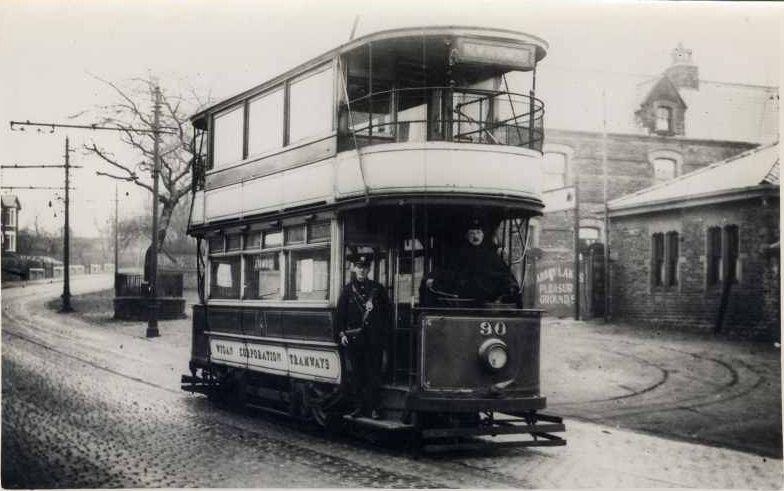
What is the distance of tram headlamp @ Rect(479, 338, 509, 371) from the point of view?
733 centimetres

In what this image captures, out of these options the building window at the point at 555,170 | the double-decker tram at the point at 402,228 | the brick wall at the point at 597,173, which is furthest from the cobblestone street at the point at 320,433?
the building window at the point at 555,170

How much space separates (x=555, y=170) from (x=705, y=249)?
4736 millimetres

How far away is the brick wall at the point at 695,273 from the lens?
487 inches

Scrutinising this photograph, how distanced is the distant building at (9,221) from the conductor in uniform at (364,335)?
3026 millimetres

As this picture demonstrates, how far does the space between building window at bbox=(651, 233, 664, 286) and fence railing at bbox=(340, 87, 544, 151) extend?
25.9ft

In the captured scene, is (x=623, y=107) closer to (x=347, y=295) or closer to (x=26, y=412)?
(x=347, y=295)

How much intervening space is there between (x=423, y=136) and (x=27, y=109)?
12.0 ft

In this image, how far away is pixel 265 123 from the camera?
9.41m

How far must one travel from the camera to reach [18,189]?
8250mm

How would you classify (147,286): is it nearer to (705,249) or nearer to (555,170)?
(555,170)

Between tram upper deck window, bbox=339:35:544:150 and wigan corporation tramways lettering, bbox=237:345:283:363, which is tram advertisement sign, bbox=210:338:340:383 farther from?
tram upper deck window, bbox=339:35:544:150

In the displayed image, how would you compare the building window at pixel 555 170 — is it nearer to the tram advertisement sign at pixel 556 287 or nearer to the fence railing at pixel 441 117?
the tram advertisement sign at pixel 556 287

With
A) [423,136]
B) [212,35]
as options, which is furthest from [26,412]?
[423,136]

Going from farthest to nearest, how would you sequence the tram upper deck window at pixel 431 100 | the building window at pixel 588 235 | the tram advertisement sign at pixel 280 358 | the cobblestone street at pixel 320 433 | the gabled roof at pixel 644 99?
the building window at pixel 588 235 < the gabled roof at pixel 644 99 < the tram advertisement sign at pixel 280 358 < the tram upper deck window at pixel 431 100 < the cobblestone street at pixel 320 433
